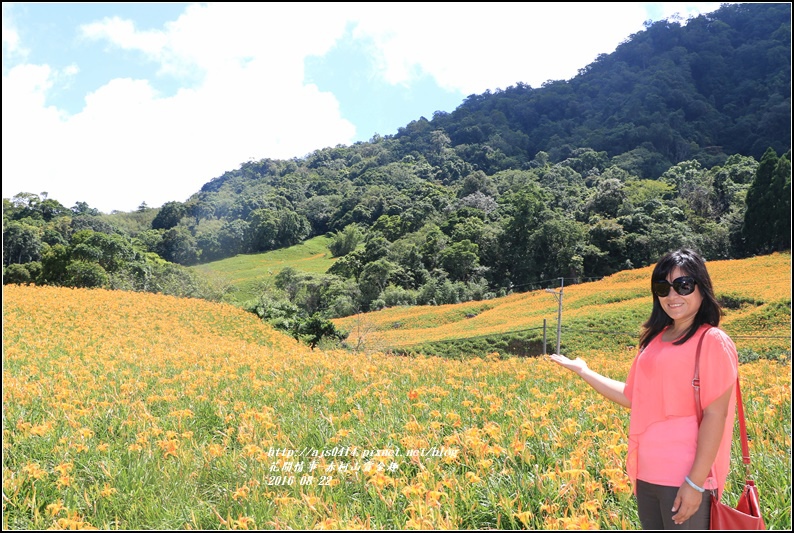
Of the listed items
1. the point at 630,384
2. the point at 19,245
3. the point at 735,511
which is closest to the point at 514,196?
the point at 19,245

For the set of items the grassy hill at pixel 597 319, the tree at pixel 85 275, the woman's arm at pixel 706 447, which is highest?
the tree at pixel 85 275

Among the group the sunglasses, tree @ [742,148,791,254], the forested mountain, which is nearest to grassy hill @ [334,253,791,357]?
the forested mountain

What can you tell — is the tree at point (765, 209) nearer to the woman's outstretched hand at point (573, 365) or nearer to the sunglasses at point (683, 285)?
the woman's outstretched hand at point (573, 365)

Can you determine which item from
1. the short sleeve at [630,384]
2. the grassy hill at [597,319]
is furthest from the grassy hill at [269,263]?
the short sleeve at [630,384]

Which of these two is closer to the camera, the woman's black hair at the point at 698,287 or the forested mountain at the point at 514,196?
the woman's black hair at the point at 698,287

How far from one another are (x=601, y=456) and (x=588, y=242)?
3305 cm

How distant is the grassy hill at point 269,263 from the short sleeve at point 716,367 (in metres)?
43.7

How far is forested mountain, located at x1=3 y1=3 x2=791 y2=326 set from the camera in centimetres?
3081

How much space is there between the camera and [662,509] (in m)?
1.77

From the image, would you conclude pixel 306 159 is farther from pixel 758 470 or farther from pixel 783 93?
pixel 758 470

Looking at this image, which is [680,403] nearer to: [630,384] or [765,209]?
[630,384]

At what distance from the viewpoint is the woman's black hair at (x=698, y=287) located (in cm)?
186

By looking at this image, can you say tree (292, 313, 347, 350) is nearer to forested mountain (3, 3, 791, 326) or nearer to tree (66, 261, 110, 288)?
forested mountain (3, 3, 791, 326)

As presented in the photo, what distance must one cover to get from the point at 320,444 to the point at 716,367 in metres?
2.24
